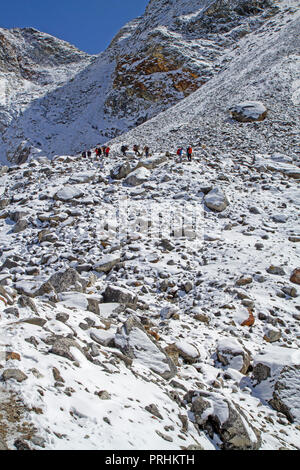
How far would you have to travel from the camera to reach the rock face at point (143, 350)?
568 centimetres

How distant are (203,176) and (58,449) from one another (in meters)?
14.9

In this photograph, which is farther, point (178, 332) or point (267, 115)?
point (267, 115)

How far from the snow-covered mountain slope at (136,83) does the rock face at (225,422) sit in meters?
39.0

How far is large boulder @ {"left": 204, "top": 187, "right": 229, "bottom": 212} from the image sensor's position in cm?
1390

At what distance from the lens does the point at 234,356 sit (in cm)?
659

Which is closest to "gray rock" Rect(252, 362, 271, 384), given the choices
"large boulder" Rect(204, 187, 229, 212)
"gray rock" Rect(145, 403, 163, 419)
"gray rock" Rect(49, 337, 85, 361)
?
"gray rock" Rect(145, 403, 163, 419)

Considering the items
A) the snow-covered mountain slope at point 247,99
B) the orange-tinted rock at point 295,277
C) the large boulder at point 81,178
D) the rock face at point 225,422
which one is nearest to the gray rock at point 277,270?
the orange-tinted rock at point 295,277

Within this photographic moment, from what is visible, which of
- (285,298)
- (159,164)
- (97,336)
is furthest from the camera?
(159,164)

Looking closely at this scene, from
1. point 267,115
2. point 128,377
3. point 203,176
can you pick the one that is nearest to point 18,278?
point 128,377

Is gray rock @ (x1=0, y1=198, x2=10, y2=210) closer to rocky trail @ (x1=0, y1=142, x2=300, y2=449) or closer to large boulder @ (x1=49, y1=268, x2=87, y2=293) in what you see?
rocky trail @ (x1=0, y1=142, x2=300, y2=449)

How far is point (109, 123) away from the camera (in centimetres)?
4353

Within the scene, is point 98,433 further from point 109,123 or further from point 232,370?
point 109,123

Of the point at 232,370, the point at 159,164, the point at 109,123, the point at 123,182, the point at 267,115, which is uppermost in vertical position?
the point at 109,123

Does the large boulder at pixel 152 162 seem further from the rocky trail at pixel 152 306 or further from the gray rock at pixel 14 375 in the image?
the gray rock at pixel 14 375
